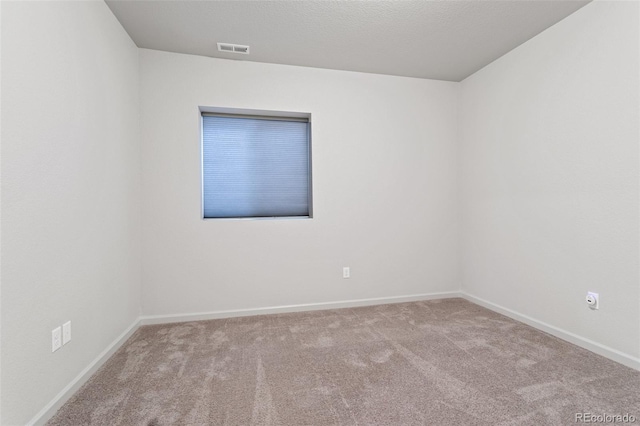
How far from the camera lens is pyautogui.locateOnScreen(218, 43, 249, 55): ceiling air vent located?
2805 millimetres

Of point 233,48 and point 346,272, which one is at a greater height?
point 233,48

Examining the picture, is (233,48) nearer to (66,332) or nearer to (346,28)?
(346,28)

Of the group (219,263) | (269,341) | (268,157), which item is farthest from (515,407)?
(268,157)

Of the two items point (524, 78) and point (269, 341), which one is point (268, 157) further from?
point (524, 78)

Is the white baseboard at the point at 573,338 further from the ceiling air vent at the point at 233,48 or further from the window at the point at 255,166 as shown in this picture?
the ceiling air vent at the point at 233,48

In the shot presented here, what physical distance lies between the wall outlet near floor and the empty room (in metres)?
Answer: 0.06

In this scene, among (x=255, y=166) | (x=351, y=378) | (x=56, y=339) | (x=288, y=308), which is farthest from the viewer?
(x=255, y=166)

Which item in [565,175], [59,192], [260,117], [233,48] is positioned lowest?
[59,192]

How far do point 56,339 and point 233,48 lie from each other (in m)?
2.71

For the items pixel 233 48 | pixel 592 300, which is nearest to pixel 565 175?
pixel 592 300

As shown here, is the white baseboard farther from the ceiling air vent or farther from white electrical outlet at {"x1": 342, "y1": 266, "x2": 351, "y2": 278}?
the ceiling air vent

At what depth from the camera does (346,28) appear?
256 cm

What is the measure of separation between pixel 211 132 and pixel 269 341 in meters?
2.27

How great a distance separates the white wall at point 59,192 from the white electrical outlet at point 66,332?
3 cm
